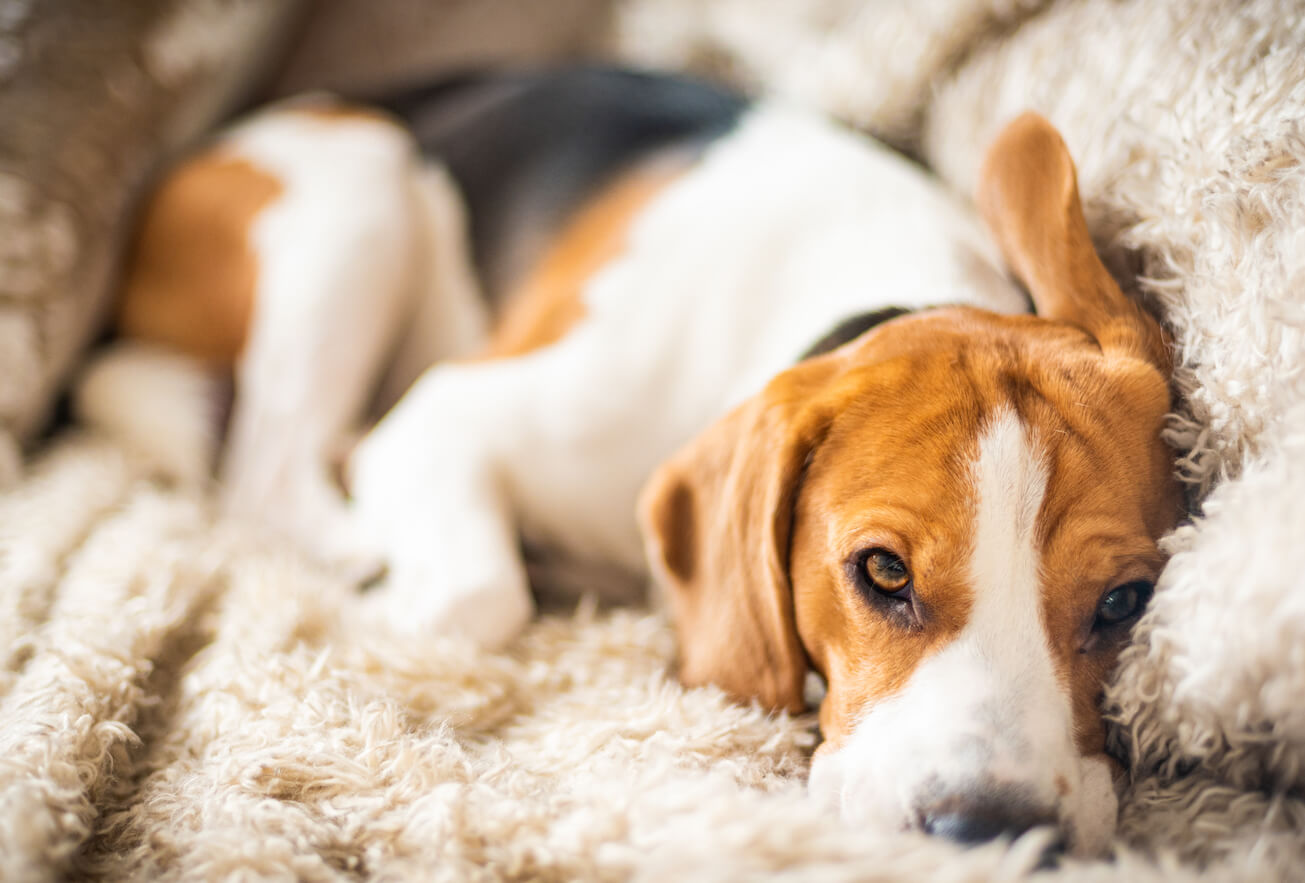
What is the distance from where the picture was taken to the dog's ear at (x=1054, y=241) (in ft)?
3.92

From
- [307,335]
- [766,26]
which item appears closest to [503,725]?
[307,335]

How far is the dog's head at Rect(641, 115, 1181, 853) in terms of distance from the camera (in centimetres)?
97

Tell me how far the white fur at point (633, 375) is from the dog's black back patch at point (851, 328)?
48 mm

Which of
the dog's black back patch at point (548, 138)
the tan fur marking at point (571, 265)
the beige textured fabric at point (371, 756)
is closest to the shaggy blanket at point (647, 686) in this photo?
the beige textured fabric at point (371, 756)

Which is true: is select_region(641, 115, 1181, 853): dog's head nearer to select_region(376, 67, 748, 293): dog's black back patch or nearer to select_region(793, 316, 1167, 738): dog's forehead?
select_region(793, 316, 1167, 738): dog's forehead

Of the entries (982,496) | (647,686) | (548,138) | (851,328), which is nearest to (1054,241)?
(851,328)

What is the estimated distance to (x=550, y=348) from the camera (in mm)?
1639

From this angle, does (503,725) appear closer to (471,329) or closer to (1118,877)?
(1118,877)

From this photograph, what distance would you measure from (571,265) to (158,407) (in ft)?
2.99

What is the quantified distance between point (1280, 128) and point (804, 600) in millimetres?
794

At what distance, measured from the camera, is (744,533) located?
1.21 metres

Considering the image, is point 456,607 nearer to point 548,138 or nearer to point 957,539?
point 957,539

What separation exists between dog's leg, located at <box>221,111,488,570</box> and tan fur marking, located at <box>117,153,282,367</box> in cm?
6

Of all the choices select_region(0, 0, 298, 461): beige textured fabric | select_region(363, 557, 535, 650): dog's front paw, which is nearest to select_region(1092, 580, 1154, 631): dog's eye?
select_region(363, 557, 535, 650): dog's front paw
